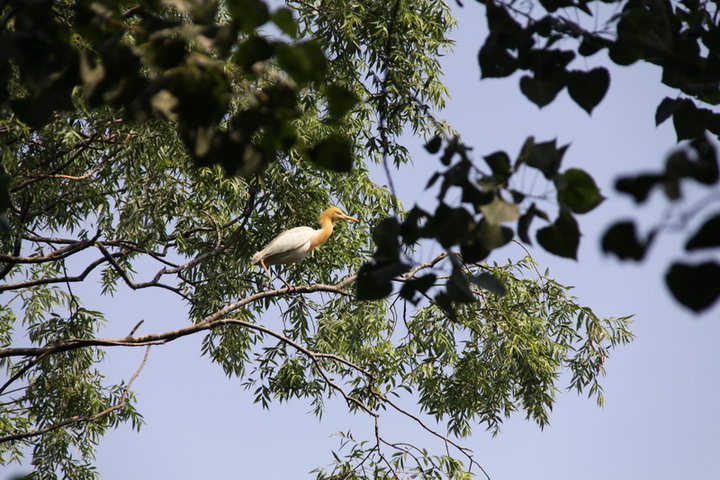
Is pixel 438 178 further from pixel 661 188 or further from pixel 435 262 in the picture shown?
pixel 435 262

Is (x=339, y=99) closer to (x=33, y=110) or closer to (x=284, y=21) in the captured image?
(x=284, y=21)

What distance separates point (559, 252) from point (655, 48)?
293 mm

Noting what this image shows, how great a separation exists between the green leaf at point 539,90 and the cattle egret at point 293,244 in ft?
13.9

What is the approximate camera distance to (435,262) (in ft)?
11.6

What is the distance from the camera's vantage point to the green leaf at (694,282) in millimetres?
697

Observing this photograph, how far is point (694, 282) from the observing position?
0.70m

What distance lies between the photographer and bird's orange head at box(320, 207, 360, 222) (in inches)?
227

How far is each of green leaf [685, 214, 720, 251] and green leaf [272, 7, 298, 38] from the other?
51 cm

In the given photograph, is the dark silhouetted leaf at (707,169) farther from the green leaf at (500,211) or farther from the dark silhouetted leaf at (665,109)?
the dark silhouetted leaf at (665,109)

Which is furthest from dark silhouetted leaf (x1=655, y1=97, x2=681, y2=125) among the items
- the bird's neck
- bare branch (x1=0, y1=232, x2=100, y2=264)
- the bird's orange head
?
the bird's orange head

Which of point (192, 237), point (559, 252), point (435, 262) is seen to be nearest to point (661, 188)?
point (559, 252)

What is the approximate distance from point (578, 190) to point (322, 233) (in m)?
4.71

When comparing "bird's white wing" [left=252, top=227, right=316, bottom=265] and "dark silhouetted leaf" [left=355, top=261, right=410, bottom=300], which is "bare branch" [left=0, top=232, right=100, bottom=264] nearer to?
"bird's white wing" [left=252, top=227, right=316, bottom=265]

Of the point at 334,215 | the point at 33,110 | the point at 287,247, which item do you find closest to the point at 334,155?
the point at 33,110
